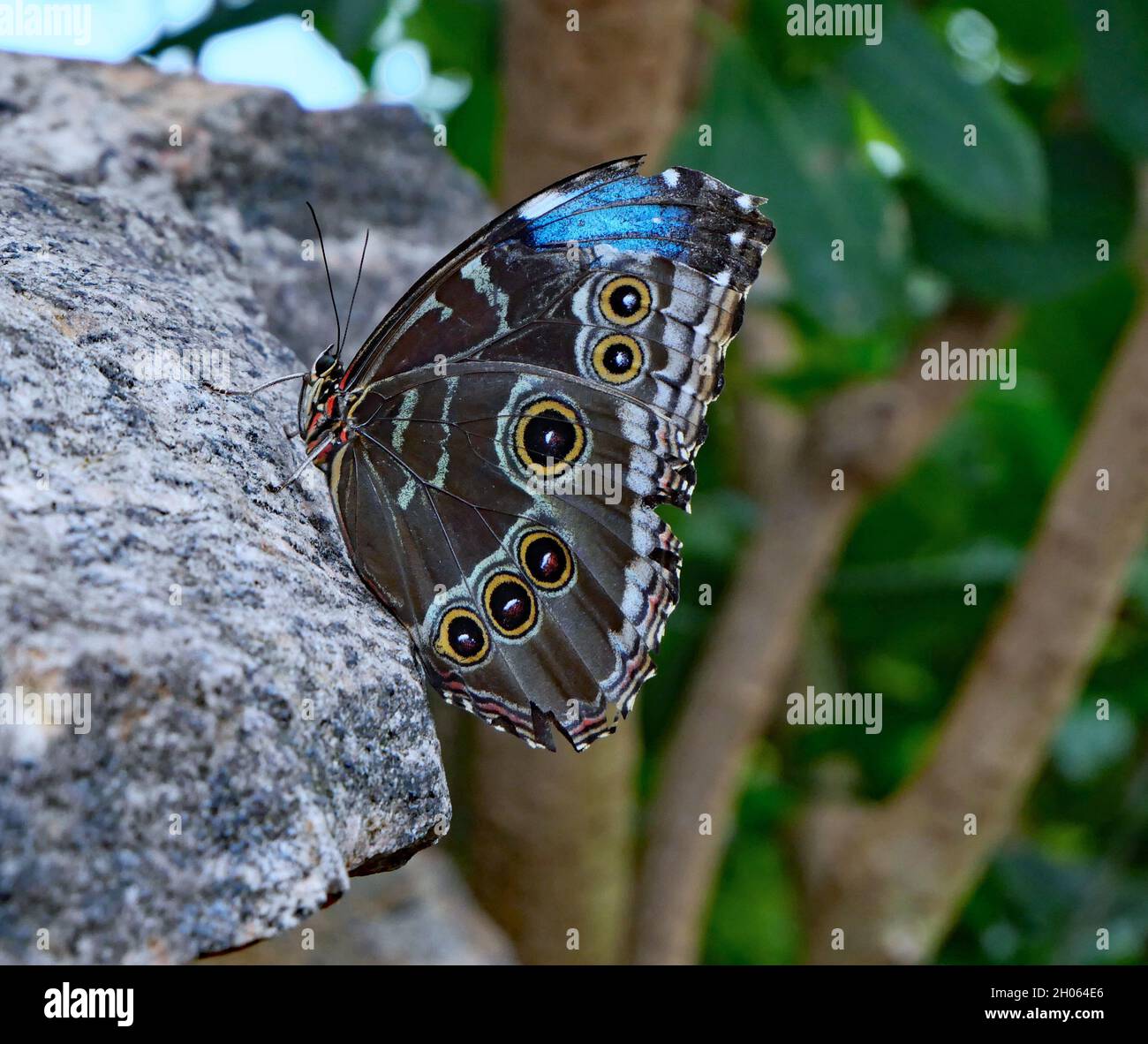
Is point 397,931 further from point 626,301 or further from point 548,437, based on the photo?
point 626,301

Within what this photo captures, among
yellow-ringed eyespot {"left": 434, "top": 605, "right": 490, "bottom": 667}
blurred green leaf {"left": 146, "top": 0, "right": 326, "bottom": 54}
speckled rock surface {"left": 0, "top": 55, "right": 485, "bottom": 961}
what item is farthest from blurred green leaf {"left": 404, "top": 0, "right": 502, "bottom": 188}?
yellow-ringed eyespot {"left": 434, "top": 605, "right": 490, "bottom": 667}

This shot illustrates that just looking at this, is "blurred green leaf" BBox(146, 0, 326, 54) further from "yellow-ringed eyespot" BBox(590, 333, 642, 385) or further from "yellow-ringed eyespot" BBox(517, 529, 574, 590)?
"yellow-ringed eyespot" BBox(517, 529, 574, 590)

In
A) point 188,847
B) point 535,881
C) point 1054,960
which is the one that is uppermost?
point 188,847

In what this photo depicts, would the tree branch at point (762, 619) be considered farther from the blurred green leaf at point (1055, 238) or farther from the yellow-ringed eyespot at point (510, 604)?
the yellow-ringed eyespot at point (510, 604)

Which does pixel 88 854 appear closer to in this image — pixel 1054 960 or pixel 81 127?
pixel 81 127

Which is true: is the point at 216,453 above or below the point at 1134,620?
above

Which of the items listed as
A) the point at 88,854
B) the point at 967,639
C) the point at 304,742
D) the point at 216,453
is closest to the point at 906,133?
the point at 967,639
